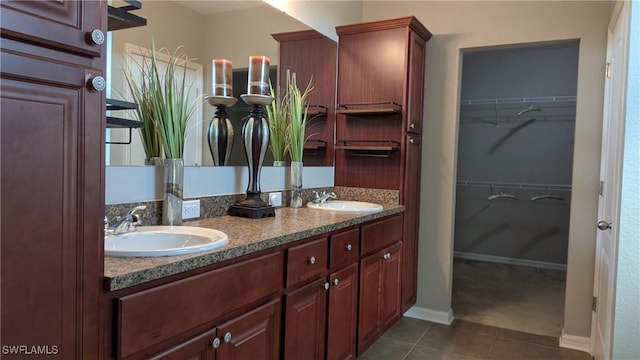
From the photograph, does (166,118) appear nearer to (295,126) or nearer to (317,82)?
(295,126)

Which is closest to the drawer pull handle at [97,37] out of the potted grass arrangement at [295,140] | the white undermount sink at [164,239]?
the white undermount sink at [164,239]

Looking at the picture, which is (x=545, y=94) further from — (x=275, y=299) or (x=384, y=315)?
(x=275, y=299)

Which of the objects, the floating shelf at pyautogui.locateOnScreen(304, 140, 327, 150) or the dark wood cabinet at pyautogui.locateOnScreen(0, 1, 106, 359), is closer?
the dark wood cabinet at pyautogui.locateOnScreen(0, 1, 106, 359)

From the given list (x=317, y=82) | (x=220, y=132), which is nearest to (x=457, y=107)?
(x=317, y=82)

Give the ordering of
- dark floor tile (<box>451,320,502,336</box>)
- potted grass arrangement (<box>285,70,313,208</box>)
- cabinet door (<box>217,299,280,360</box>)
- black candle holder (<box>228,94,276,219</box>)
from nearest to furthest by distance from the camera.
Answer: cabinet door (<box>217,299,280,360</box>)
black candle holder (<box>228,94,276,219</box>)
potted grass arrangement (<box>285,70,313,208</box>)
dark floor tile (<box>451,320,502,336</box>)

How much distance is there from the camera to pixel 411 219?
303 cm

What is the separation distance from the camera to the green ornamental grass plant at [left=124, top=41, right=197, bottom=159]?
5.43 ft

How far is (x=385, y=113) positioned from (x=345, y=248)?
1146 millimetres

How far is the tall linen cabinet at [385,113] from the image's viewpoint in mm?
2863

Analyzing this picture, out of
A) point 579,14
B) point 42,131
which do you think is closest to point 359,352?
point 42,131

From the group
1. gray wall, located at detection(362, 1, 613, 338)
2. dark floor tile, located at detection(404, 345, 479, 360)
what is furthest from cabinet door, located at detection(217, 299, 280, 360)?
gray wall, located at detection(362, 1, 613, 338)

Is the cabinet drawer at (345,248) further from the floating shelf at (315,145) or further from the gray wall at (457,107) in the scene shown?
the gray wall at (457,107)

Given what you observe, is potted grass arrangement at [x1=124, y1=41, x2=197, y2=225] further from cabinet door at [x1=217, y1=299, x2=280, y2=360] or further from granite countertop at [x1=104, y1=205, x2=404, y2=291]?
cabinet door at [x1=217, y1=299, x2=280, y2=360]

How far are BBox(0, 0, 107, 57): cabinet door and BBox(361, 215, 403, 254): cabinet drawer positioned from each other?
5.33ft
